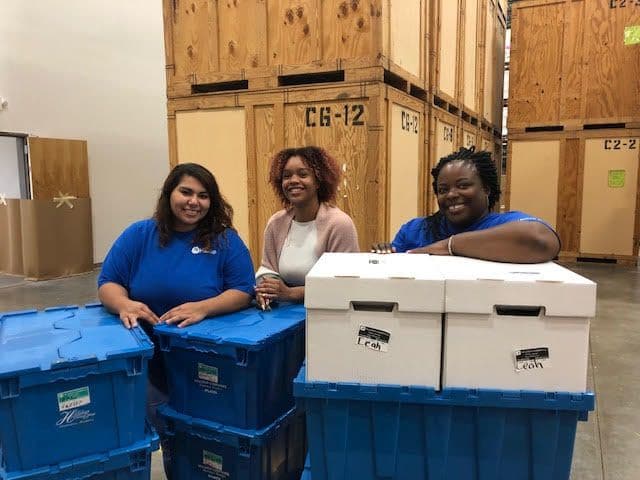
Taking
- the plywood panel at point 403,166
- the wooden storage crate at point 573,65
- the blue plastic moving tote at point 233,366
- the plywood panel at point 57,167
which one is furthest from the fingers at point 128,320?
the wooden storage crate at point 573,65

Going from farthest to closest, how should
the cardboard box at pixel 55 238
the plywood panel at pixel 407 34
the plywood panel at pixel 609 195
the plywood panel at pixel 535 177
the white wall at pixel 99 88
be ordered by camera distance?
the plywood panel at pixel 535 177 < the plywood panel at pixel 609 195 < the white wall at pixel 99 88 < the cardboard box at pixel 55 238 < the plywood panel at pixel 407 34

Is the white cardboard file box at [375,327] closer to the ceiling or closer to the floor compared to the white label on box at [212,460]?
closer to the ceiling

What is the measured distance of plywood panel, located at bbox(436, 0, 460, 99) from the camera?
15.7ft

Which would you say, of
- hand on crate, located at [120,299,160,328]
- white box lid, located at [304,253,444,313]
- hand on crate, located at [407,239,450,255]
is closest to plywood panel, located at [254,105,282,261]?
hand on crate, located at [120,299,160,328]

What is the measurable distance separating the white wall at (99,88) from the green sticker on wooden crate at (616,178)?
297 inches

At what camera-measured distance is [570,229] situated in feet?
28.8

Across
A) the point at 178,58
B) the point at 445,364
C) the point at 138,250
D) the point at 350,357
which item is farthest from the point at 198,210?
the point at 178,58

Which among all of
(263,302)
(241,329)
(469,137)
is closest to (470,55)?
(469,137)

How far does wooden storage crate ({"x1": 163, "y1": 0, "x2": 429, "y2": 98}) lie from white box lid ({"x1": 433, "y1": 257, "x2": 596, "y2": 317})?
2.18 m

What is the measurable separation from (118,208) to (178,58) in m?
6.18

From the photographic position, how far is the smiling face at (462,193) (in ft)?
7.64

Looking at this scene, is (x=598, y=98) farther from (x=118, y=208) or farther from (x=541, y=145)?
(x=118, y=208)

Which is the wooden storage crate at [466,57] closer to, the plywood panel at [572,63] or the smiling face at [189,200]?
the plywood panel at [572,63]

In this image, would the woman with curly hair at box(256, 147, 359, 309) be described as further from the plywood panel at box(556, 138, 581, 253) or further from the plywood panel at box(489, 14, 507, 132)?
the plywood panel at box(556, 138, 581, 253)
